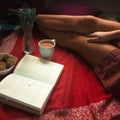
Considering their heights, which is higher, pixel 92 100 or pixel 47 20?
pixel 47 20

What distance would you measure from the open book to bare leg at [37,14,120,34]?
265mm

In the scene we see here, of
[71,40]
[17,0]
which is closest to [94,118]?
[71,40]

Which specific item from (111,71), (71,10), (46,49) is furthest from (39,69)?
(71,10)

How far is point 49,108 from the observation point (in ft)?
2.72

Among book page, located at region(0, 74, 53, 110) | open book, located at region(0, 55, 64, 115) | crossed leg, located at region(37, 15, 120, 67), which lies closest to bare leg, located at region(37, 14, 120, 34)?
crossed leg, located at region(37, 15, 120, 67)

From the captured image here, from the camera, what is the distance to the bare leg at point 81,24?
44.8 inches

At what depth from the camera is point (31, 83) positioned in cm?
88

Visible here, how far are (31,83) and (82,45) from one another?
379mm

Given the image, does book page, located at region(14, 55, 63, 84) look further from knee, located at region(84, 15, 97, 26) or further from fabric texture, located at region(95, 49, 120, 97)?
knee, located at region(84, 15, 97, 26)

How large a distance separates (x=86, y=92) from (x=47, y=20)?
20.8 inches

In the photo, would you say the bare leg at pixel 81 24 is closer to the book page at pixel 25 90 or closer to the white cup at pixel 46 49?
the white cup at pixel 46 49

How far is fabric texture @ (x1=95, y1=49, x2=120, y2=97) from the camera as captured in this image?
35.2 inches

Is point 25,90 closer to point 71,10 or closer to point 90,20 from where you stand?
point 90,20

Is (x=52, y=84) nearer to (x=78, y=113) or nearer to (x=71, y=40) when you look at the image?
(x=78, y=113)
